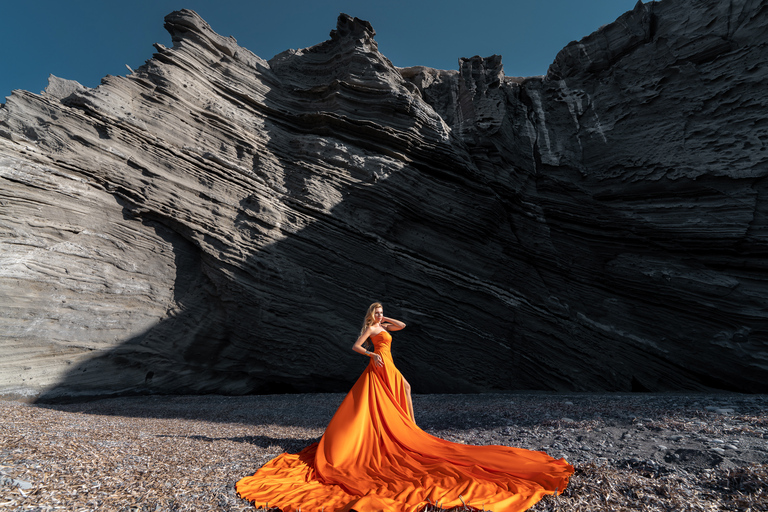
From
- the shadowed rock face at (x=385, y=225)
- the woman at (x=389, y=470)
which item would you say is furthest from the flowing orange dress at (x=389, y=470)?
the shadowed rock face at (x=385, y=225)

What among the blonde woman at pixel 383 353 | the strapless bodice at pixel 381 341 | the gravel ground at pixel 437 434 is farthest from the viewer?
the strapless bodice at pixel 381 341

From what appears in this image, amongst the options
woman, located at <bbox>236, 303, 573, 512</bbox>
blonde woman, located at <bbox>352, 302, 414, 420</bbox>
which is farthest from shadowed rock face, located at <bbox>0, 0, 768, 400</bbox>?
woman, located at <bbox>236, 303, 573, 512</bbox>

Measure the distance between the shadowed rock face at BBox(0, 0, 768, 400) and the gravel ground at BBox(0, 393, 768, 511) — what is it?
3762 millimetres

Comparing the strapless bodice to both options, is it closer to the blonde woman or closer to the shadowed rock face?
the blonde woman

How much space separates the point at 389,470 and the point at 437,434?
2574 mm

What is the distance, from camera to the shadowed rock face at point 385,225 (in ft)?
37.2

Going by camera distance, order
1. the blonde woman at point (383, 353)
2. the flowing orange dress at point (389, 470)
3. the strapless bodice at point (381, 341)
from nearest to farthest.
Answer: the flowing orange dress at point (389, 470) < the blonde woman at point (383, 353) < the strapless bodice at point (381, 341)

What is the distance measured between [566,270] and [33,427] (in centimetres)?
1531

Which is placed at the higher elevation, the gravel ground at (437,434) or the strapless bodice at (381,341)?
the strapless bodice at (381,341)

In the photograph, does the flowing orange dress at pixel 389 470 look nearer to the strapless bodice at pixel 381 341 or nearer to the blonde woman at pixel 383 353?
the blonde woman at pixel 383 353

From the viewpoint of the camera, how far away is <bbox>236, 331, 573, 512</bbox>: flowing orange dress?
10.9ft

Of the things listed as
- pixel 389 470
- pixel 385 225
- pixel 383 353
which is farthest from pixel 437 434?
pixel 385 225

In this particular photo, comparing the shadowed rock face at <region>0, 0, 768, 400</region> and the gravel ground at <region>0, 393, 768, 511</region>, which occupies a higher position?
the shadowed rock face at <region>0, 0, 768, 400</region>

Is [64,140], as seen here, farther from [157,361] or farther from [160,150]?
[157,361]
